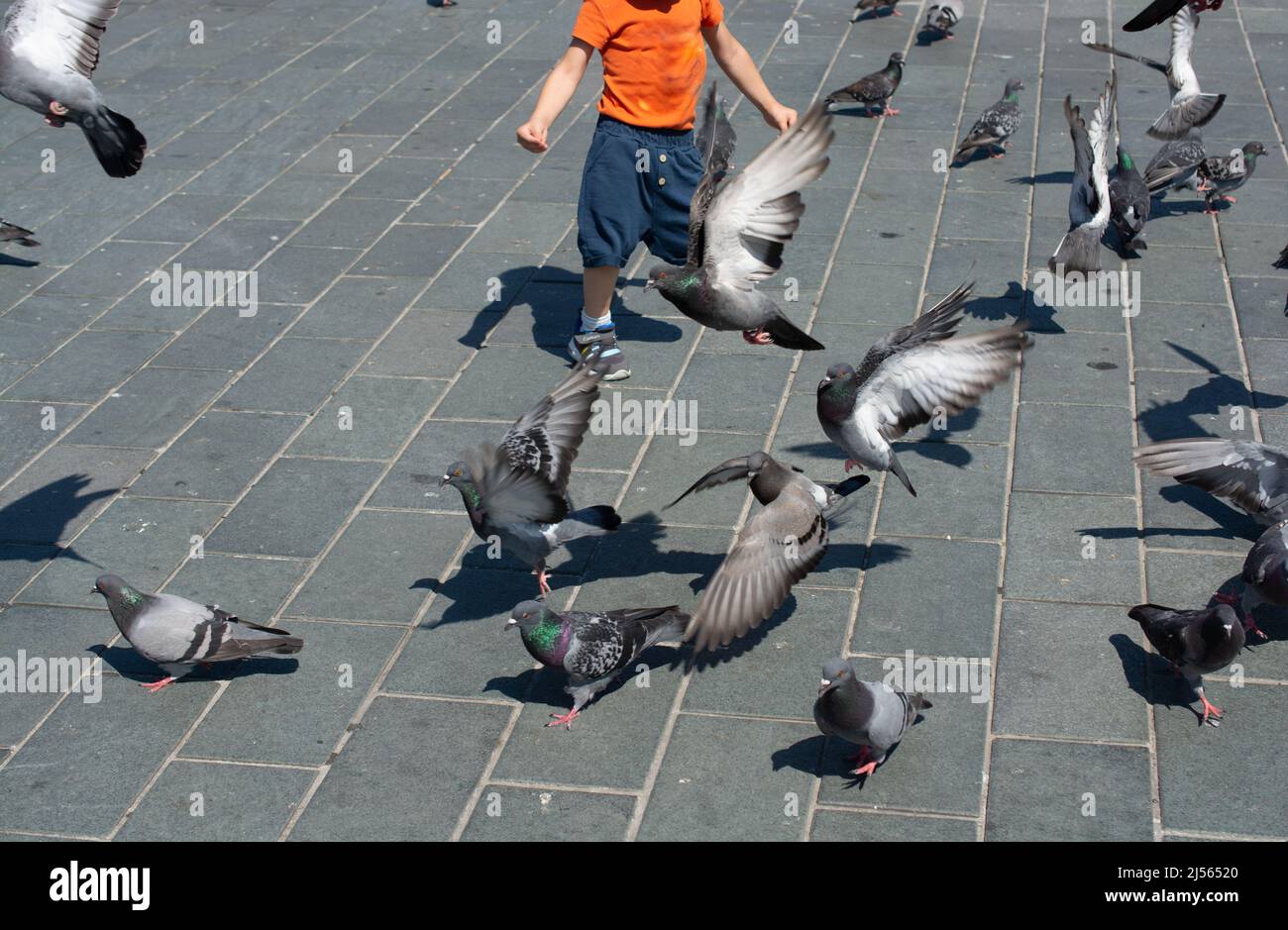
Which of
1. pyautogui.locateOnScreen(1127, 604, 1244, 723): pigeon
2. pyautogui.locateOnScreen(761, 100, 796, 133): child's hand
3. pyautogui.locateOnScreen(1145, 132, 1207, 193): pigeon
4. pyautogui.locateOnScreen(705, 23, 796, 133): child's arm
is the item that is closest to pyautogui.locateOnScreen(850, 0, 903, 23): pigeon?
pyautogui.locateOnScreen(1145, 132, 1207, 193): pigeon

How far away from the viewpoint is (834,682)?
15.1ft

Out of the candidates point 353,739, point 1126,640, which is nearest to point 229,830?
point 353,739

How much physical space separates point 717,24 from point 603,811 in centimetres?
441

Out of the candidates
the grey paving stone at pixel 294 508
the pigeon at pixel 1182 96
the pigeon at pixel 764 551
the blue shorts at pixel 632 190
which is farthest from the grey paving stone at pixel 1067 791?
the pigeon at pixel 1182 96

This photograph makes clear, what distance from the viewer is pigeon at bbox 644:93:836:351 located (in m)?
6.29

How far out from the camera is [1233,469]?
583 cm

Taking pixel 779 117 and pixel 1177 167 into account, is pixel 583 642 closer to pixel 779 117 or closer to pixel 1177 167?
pixel 779 117

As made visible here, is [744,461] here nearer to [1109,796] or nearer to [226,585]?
[1109,796]

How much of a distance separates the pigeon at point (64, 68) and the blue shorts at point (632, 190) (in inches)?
92.3

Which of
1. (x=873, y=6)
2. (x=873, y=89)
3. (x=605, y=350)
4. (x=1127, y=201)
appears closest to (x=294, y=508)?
(x=605, y=350)

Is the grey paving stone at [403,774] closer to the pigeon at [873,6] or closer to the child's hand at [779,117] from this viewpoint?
the child's hand at [779,117]

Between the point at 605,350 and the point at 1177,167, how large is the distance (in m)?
4.63

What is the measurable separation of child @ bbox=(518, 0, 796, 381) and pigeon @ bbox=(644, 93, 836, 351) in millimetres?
544

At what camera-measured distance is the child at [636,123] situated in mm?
6848
